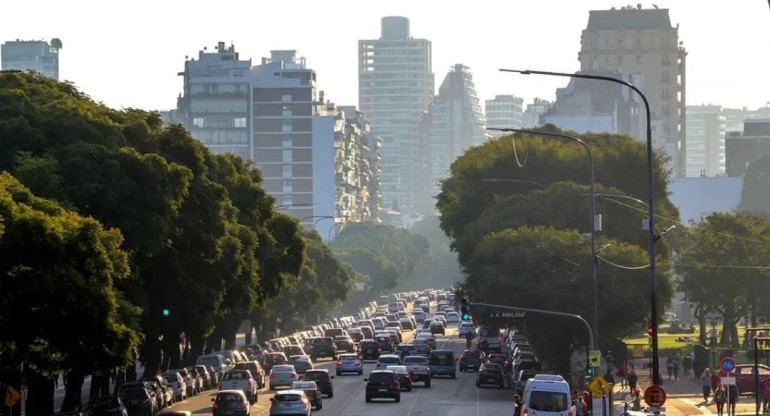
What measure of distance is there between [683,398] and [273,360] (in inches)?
1080

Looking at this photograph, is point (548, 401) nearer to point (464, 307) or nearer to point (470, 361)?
point (464, 307)

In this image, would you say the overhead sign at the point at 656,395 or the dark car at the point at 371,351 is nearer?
the overhead sign at the point at 656,395

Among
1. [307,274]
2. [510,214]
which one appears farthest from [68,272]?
[307,274]

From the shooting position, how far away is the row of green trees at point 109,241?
46.4 metres

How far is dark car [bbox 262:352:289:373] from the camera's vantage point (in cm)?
9362

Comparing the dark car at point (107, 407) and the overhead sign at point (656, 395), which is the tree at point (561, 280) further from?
the overhead sign at point (656, 395)

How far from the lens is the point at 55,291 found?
46.7 meters

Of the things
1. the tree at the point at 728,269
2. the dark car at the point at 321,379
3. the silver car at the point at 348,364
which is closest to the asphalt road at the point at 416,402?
the dark car at the point at 321,379

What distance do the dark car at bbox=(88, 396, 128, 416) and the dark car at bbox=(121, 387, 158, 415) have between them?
4.11m

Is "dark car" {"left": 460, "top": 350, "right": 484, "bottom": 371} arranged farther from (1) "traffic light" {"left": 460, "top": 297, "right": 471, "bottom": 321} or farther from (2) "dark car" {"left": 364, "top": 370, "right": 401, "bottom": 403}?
(2) "dark car" {"left": 364, "top": 370, "right": 401, "bottom": 403}

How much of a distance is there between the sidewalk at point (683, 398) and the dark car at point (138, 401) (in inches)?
660

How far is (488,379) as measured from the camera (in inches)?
3164

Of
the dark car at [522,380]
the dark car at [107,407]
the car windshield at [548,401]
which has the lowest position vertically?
the dark car at [522,380]

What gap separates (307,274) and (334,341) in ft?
66.7
